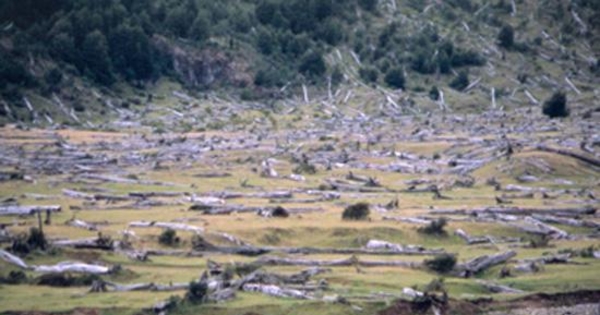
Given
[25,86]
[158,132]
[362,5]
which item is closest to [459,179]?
[158,132]

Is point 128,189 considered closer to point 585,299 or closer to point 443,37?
point 585,299

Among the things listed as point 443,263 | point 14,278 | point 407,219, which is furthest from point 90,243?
point 407,219

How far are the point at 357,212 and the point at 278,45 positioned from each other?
7959 centimetres

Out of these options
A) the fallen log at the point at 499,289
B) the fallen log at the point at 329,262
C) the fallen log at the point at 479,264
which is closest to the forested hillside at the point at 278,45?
the fallen log at the point at 329,262

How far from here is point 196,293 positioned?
101 ft

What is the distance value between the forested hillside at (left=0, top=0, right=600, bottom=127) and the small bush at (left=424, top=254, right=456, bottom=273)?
61.6 m

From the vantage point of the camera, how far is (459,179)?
6250 cm

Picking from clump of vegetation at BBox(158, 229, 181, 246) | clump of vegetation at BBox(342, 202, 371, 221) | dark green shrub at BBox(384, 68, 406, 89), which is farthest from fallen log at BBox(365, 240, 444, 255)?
dark green shrub at BBox(384, 68, 406, 89)

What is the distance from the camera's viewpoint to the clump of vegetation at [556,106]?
97125 mm

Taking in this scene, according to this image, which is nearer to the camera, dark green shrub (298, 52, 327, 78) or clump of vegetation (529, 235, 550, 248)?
clump of vegetation (529, 235, 550, 248)

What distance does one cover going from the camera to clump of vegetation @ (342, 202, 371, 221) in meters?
45.7

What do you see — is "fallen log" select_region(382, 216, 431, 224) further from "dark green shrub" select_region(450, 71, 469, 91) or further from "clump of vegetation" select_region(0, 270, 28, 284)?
"dark green shrub" select_region(450, 71, 469, 91)

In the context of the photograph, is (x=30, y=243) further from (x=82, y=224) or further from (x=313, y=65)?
(x=313, y=65)

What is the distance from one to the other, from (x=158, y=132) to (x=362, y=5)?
163 ft
